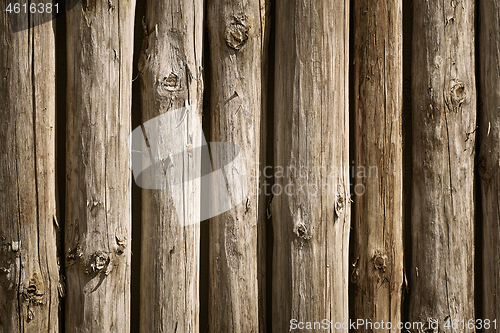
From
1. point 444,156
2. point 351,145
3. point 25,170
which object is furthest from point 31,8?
point 444,156

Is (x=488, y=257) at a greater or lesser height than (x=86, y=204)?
lesser

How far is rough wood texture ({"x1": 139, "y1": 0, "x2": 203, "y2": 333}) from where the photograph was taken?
1.72 metres

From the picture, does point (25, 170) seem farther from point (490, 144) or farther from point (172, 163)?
point (490, 144)

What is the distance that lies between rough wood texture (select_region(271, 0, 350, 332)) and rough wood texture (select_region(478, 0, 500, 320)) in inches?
29.2

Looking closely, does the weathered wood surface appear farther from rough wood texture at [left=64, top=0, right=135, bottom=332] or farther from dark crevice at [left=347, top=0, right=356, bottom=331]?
rough wood texture at [left=64, top=0, right=135, bottom=332]

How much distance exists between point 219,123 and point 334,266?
878 millimetres

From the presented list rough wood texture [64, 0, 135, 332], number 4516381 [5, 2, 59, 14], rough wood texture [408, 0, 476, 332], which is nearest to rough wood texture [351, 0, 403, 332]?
rough wood texture [408, 0, 476, 332]

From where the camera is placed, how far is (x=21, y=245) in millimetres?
1665

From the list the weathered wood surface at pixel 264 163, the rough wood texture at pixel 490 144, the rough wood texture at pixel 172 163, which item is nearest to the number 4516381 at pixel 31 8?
the rough wood texture at pixel 172 163

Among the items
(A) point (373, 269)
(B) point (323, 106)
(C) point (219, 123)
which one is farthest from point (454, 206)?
(C) point (219, 123)

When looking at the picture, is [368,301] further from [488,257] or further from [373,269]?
[488,257]

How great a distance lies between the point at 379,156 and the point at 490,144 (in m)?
0.58

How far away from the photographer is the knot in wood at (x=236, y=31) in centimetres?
176

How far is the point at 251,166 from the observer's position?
1.80 meters
